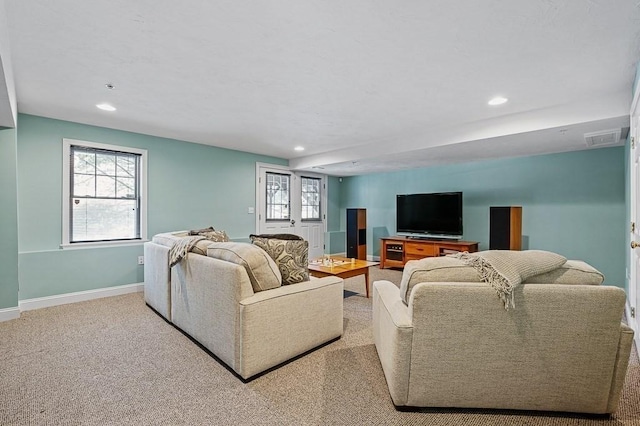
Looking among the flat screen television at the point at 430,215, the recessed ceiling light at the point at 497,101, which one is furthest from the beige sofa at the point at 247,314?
the flat screen television at the point at 430,215

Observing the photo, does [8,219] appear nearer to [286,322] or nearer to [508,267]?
[286,322]

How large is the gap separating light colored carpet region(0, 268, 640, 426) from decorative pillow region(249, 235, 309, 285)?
613 mm

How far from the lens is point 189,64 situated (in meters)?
2.31

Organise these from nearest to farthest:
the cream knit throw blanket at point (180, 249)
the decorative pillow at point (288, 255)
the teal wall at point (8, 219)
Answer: the decorative pillow at point (288, 255), the cream knit throw blanket at point (180, 249), the teal wall at point (8, 219)

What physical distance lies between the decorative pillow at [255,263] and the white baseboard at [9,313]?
2566 mm

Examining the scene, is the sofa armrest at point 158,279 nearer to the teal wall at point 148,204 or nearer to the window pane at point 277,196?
the teal wall at point 148,204

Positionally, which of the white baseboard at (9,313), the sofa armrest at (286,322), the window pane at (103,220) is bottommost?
the white baseboard at (9,313)

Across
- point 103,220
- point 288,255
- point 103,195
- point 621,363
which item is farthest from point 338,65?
point 103,220

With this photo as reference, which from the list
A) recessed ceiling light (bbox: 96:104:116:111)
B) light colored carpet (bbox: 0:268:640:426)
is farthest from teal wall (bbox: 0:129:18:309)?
recessed ceiling light (bbox: 96:104:116:111)

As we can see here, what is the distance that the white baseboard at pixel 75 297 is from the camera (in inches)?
134

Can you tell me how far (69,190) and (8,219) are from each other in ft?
2.27

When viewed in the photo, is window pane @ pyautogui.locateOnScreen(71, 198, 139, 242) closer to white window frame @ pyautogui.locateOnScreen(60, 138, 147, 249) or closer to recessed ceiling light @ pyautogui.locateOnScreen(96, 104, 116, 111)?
white window frame @ pyautogui.locateOnScreen(60, 138, 147, 249)

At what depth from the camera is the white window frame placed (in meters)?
3.65

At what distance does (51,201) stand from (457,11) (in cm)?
444
